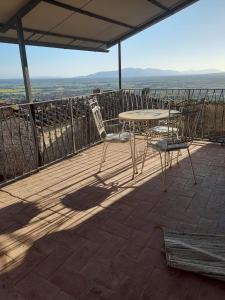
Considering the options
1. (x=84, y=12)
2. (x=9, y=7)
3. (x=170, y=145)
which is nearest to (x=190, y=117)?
(x=170, y=145)

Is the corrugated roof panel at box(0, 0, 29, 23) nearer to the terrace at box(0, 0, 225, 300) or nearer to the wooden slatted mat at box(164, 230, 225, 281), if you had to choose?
the terrace at box(0, 0, 225, 300)

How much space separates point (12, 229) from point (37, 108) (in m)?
2.07

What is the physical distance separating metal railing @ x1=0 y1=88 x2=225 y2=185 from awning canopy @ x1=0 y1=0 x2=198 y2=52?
1.25 meters

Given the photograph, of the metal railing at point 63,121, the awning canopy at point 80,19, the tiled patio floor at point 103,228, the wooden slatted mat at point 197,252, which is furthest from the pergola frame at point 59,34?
the wooden slatted mat at point 197,252

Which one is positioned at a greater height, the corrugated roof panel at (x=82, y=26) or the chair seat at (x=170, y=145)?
the corrugated roof panel at (x=82, y=26)

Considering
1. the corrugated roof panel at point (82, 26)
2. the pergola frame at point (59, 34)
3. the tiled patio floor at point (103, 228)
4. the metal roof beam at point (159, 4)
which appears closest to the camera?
the tiled patio floor at point (103, 228)

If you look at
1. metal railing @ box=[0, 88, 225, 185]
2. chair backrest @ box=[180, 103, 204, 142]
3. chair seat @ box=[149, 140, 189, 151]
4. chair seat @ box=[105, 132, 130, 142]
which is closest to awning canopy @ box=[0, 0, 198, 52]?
metal railing @ box=[0, 88, 225, 185]

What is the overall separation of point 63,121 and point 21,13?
1991 mm

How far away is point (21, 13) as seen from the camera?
11.0ft

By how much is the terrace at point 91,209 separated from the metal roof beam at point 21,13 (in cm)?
1

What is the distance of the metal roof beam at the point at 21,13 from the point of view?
321 cm

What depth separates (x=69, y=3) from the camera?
363 cm

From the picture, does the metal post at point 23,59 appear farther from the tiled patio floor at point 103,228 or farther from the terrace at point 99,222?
the tiled patio floor at point 103,228

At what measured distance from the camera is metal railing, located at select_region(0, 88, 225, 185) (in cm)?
366
